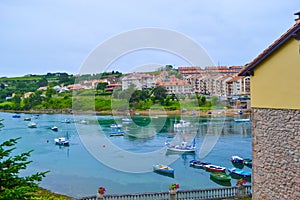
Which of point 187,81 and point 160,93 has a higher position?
point 187,81

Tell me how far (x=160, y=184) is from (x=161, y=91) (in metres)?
17.7

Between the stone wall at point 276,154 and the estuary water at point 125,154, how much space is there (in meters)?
9.47

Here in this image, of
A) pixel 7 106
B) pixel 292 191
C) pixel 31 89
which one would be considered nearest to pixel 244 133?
pixel 292 191

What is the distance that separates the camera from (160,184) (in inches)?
640

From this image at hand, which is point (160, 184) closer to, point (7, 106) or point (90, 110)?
point (90, 110)

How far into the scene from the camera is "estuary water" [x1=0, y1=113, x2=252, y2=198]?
16.3 metres

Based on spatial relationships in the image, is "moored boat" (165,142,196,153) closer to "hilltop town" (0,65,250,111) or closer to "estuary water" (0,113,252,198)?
"estuary water" (0,113,252,198)

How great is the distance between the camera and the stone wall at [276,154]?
17.7 feet

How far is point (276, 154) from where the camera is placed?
583 cm

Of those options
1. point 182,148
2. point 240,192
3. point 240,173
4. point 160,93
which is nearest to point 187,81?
point 160,93

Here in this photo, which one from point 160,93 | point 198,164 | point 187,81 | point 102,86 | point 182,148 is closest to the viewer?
point 198,164

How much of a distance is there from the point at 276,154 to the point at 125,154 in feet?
59.0

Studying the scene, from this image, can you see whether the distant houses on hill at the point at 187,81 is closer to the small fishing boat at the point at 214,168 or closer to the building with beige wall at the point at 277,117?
the small fishing boat at the point at 214,168

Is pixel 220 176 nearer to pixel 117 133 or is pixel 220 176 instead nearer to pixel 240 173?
pixel 240 173
